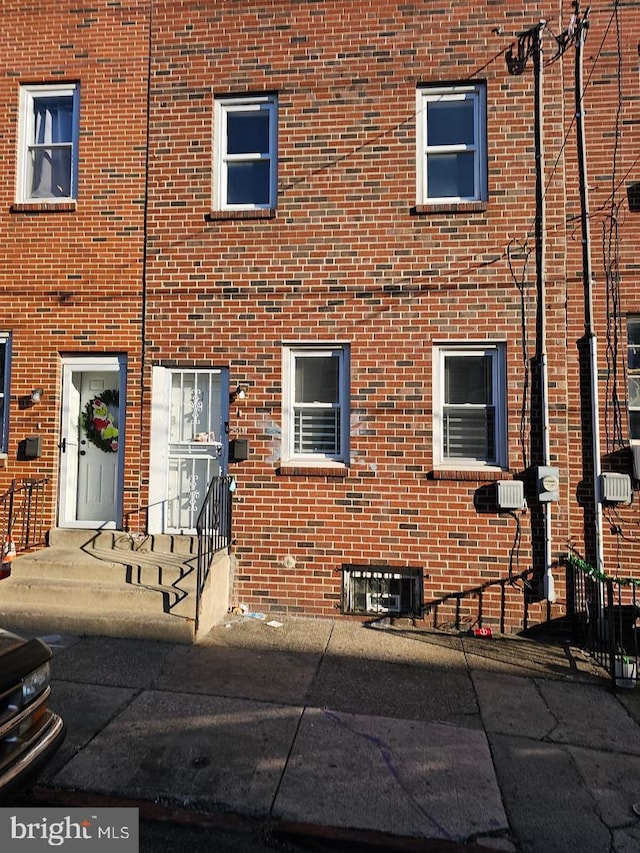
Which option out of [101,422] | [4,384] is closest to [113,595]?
[101,422]

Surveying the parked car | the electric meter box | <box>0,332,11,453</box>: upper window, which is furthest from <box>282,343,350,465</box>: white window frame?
the parked car

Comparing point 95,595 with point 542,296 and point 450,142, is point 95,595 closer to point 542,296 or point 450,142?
point 542,296

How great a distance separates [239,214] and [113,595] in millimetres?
4545

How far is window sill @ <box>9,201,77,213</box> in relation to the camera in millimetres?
7090

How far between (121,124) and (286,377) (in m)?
3.88

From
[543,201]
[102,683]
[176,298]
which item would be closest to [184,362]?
[176,298]

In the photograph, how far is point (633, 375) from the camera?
→ 21.3 ft

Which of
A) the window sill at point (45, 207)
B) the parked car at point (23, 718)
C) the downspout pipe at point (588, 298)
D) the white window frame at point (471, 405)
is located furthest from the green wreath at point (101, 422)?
the downspout pipe at point (588, 298)

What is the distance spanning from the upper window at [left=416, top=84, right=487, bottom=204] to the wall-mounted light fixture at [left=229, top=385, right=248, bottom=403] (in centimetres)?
308

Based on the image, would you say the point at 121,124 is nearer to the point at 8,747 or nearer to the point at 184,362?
the point at 184,362

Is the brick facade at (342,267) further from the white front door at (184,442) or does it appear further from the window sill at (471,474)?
the white front door at (184,442)

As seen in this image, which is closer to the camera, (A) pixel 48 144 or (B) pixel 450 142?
(B) pixel 450 142

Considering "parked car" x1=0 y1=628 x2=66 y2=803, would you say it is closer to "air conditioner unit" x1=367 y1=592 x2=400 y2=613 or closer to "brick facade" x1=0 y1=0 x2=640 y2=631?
"brick facade" x1=0 y1=0 x2=640 y2=631

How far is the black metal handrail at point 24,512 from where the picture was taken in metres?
6.81
